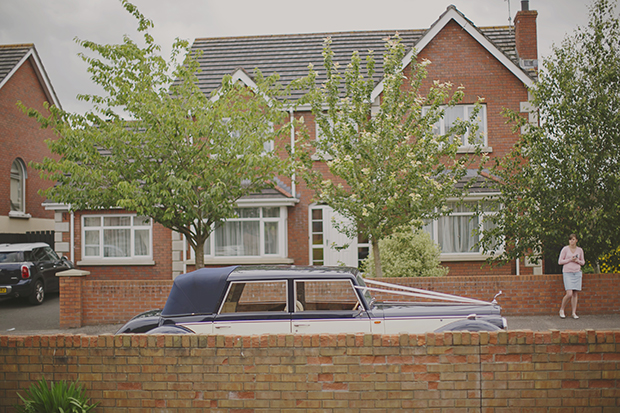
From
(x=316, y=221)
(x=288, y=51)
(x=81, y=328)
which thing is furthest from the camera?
(x=288, y=51)

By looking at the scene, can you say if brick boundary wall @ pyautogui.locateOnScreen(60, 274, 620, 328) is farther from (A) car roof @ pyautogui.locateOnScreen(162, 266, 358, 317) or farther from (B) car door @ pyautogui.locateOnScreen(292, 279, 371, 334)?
(A) car roof @ pyautogui.locateOnScreen(162, 266, 358, 317)

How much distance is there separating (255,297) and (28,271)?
34.9 feet

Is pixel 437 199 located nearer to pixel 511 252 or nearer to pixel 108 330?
pixel 511 252

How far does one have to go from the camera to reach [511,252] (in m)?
12.2

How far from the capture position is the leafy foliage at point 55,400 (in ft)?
15.0

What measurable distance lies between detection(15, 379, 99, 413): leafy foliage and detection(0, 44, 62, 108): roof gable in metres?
20.1

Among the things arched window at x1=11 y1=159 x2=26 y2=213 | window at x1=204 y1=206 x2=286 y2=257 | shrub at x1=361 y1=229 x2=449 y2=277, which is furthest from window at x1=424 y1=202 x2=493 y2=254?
→ arched window at x1=11 y1=159 x2=26 y2=213

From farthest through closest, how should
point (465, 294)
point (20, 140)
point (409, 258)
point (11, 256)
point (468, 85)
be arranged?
point (20, 140) → point (468, 85) → point (11, 256) → point (409, 258) → point (465, 294)

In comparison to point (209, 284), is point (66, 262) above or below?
below

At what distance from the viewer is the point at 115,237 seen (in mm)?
16984

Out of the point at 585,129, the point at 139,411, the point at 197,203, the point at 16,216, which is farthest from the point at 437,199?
the point at 16,216

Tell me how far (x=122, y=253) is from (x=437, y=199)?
10.8 m

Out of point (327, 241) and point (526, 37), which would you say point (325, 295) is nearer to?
point (327, 241)

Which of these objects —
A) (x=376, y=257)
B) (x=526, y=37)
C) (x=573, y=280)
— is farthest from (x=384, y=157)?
(x=526, y=37)
